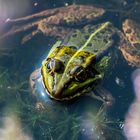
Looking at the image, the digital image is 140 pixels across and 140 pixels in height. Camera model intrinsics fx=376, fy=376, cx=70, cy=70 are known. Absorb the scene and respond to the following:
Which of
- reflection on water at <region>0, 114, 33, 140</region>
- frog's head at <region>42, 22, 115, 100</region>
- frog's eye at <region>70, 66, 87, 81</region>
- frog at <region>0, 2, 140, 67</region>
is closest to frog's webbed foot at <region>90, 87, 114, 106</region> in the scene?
frog's head at <region>42, 22, 115, 100</region>

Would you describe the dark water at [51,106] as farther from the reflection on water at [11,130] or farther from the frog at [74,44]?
the frog at [74,44]

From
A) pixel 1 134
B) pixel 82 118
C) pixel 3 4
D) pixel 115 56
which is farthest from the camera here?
pixel 3 4

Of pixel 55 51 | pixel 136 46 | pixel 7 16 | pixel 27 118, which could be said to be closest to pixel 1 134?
pixel 27 118

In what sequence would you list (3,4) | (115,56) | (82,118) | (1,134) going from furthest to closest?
1. (3,4)
2. (115,56)
3. (82,118)
4. (1,134)

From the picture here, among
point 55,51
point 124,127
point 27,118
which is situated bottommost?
point 124,127

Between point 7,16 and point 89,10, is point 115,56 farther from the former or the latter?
point 7,16

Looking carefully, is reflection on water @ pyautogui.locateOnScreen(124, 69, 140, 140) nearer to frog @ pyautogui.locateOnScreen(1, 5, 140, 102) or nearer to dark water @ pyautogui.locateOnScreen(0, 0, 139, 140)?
dark water @ pyautogui.locateOnScreen(0, 0, 139, 140)

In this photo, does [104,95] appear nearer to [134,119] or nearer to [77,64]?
[134,119]
